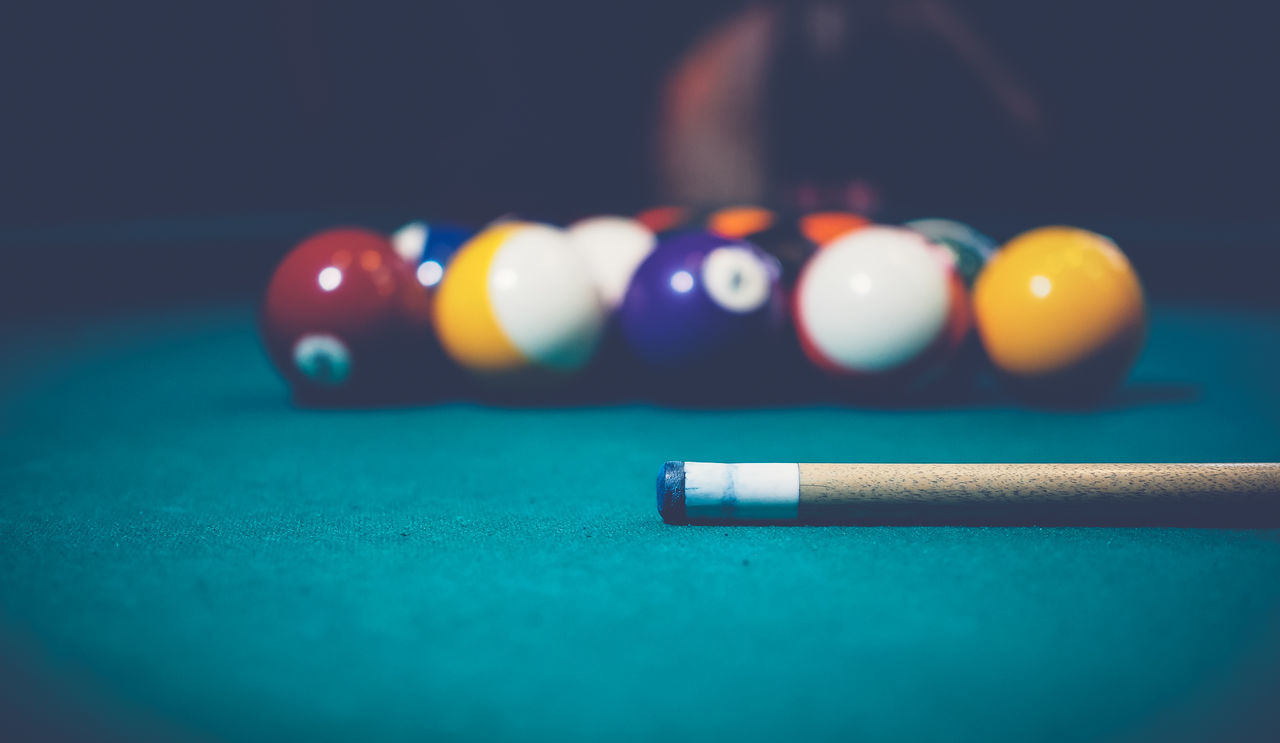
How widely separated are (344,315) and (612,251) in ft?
3.05

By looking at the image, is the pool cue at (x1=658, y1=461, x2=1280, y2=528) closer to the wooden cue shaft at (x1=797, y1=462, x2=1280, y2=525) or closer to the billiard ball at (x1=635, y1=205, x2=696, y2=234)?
the wooden cue shaft at (x1=797, y1=462, x2=1280, y2=525)

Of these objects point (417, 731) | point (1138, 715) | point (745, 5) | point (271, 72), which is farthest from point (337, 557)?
point (745, 5)

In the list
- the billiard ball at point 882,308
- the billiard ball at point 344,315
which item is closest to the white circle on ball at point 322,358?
the billiard ball at point 344,315

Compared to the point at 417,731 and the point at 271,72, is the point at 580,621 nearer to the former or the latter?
the point at 417,731

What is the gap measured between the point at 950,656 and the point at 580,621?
56 cm

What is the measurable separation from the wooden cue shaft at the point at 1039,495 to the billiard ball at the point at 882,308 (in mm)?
1197

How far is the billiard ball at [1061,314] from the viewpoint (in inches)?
130

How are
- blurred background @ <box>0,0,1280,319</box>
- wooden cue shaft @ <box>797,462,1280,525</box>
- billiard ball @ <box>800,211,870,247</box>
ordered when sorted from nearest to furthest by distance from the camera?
wooden cue shaft @ <box>797,462,1280,525</box>, billiard ball @ <box>800,211,870,247</box>, blurred background @ <box>0,0,1280,319</box>

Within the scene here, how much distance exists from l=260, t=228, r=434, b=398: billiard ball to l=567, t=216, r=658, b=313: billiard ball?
577 millimetres

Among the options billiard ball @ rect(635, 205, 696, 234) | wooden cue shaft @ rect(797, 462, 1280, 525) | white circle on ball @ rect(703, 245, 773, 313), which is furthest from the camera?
billiard ball @ rect(635, 205, 696, 234)

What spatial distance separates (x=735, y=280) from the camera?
345 centimetres

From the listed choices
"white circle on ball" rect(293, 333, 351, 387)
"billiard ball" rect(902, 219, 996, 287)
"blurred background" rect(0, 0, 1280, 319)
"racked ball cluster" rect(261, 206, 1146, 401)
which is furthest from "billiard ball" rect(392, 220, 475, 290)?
"blurred background" rect(0, 0, 1280, 319)

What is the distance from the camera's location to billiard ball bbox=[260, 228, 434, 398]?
354 cm

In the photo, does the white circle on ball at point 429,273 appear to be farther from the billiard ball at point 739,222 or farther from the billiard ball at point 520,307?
the billiard ball at point 739,222
